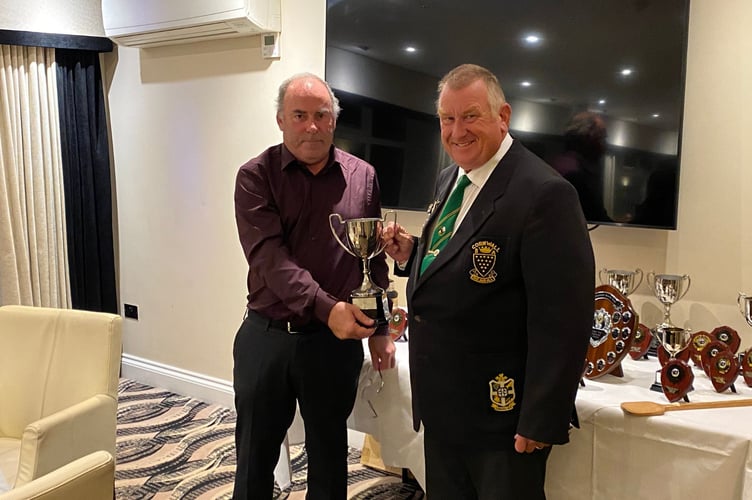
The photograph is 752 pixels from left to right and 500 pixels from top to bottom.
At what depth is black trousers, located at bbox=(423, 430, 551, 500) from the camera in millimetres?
1429

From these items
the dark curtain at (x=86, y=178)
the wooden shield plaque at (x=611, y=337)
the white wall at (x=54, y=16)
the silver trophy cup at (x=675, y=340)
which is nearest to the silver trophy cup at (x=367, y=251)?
the wooden shield plaque at (x=611, y=337)

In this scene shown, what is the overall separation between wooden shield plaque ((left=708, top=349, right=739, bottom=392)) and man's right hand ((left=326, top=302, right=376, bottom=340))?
979 millimetres

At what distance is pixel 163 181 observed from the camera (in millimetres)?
3596

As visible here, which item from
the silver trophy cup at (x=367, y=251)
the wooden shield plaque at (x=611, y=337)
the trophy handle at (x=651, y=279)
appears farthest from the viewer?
the trophy handle at (x=651, y=279)

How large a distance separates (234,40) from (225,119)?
0.41 meters

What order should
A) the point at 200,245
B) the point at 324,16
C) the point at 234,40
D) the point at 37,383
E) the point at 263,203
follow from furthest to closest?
the point at 200,245, the point at 234,40, the point at 324,16, the point at 37,383, the point at 263,203

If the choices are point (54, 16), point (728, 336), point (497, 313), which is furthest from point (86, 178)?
point (728, 336)

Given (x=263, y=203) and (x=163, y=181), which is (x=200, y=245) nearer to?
(x=163, y=181)

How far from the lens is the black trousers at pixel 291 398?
74.2 inches

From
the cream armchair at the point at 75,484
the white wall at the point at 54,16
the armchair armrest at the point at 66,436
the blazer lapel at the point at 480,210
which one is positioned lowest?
the armchair armrest at the point at 66,436

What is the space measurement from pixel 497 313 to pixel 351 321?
467 millimetres

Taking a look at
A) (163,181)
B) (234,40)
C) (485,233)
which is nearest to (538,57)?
(485,233)

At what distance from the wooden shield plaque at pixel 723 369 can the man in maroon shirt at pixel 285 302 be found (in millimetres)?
994

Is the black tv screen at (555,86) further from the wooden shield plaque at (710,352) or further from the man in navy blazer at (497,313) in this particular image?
the man in navy blazer at (497,313)
